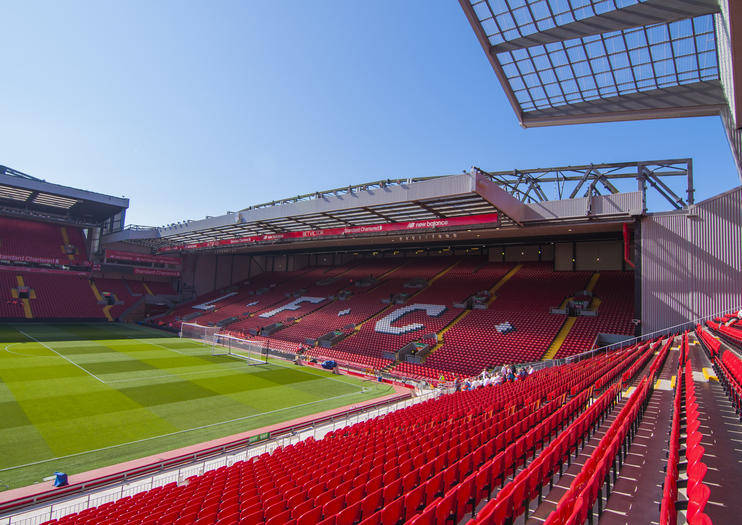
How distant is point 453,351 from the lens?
2417cm

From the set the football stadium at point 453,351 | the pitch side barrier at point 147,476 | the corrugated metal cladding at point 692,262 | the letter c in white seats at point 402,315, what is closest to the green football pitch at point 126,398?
the football stadium at point 453,351

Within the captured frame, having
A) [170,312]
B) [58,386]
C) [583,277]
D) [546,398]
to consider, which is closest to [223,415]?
[58,386]

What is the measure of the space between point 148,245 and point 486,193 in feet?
145

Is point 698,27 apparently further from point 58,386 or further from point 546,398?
point 58,386

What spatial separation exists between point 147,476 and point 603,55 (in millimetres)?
20603

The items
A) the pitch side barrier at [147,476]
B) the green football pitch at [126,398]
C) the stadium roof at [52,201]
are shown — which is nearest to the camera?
the pitch side barrier at [147,476]

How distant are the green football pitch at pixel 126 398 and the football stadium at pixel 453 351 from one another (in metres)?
0.14

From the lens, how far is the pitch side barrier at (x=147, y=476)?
835 centimetres

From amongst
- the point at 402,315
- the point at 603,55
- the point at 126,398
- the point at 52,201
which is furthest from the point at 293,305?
the point at 603,55

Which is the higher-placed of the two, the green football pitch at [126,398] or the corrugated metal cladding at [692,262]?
the corrugated metal cladding at [692,262]

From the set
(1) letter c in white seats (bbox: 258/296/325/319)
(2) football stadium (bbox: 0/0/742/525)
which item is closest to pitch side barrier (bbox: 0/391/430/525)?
(2) football stadium (bbox: 0/0/742/525)

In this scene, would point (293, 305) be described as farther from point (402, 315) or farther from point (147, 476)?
point (147, 476)

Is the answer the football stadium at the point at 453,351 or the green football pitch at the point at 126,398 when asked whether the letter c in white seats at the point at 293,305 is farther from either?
the green football pitch at the point at 126,398

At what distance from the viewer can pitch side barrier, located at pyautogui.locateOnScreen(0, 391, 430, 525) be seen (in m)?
8.35
